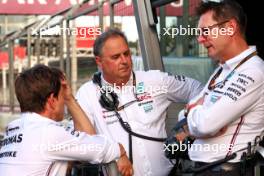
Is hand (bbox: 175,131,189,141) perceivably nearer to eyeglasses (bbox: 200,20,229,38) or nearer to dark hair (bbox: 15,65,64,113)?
eyeglasses (bbox: 200,20,229,38)

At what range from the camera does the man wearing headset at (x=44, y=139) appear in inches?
117

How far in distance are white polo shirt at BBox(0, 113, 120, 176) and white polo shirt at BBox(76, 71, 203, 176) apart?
0.58 meters

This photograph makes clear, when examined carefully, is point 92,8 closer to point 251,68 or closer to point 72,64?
point 72,64

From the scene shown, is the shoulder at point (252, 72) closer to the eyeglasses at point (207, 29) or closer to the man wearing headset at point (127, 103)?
the eyeglasses at point (207, 29)

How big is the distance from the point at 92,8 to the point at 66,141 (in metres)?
4.09

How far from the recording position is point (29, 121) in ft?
10.00

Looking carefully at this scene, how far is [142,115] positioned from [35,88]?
0.90m

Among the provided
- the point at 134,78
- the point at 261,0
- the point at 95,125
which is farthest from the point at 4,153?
the point at 261,0

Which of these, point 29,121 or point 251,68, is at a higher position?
point 251,68

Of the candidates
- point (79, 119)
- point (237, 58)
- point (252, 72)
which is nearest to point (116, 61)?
point (79, 119)

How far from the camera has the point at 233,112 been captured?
2.94 m
